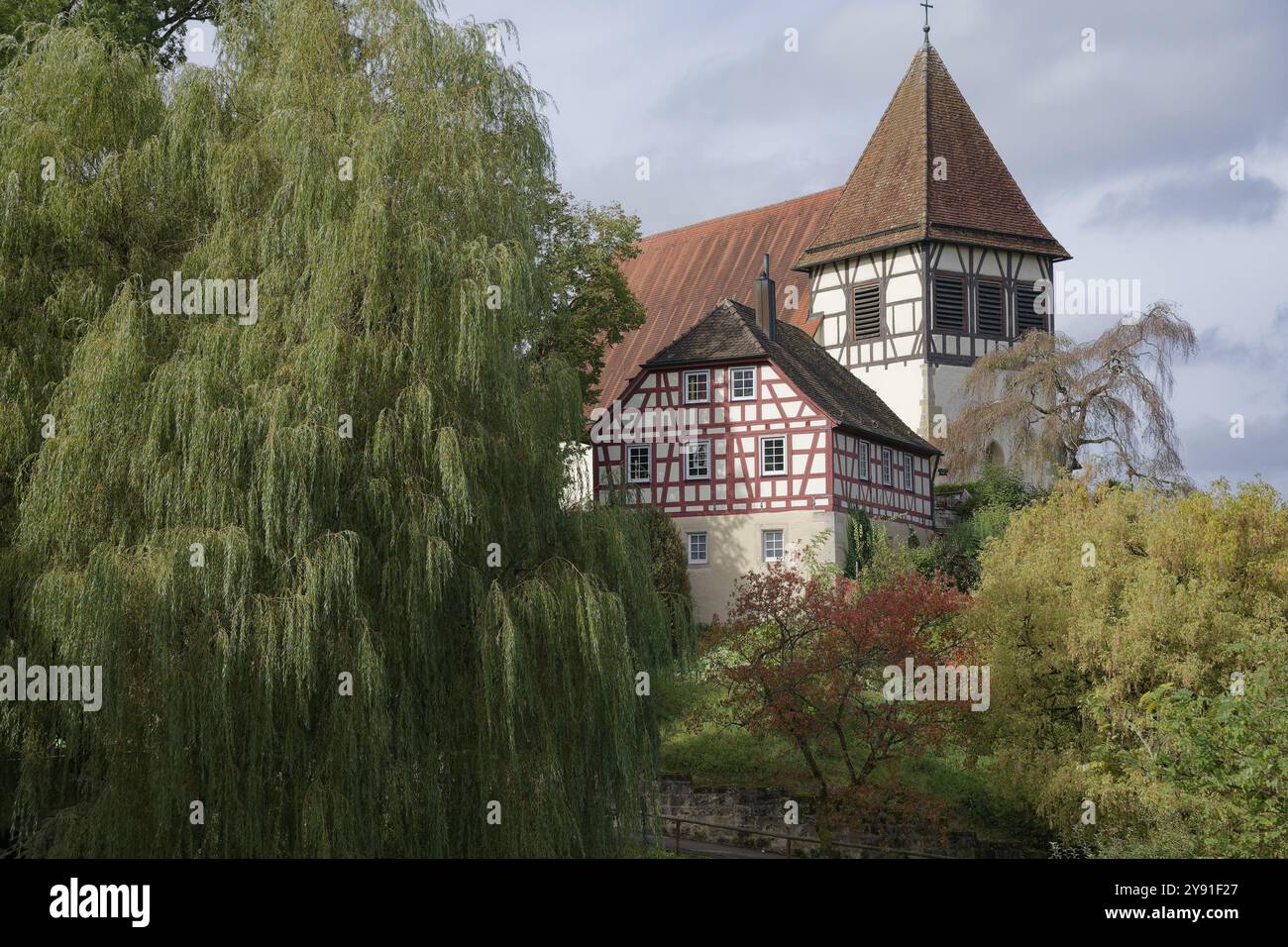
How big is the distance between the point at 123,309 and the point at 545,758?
5.30 m

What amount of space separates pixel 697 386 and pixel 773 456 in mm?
2443

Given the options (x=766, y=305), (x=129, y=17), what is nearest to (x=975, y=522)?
(x=766, y=305)

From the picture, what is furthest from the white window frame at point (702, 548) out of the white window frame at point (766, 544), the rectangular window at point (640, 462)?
the rectangular window at point (640, 462)

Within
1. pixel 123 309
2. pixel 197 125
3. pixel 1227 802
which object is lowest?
pixel 1227 802

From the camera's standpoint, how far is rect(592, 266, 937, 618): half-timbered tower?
36.1 m

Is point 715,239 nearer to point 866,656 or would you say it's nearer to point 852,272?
point 852,272

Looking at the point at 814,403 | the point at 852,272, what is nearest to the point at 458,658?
the point at 814,403

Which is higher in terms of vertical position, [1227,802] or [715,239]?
[715,239]

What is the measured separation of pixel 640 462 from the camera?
37656 millimetres

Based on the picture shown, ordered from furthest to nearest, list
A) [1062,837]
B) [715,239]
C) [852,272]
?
[715,239]
[852,272]
[1062,837]

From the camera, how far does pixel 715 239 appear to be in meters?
56.4

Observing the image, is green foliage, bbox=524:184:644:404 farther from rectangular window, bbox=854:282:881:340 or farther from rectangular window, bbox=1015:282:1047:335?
rectangular window, bbox=1015:282:1047:335
